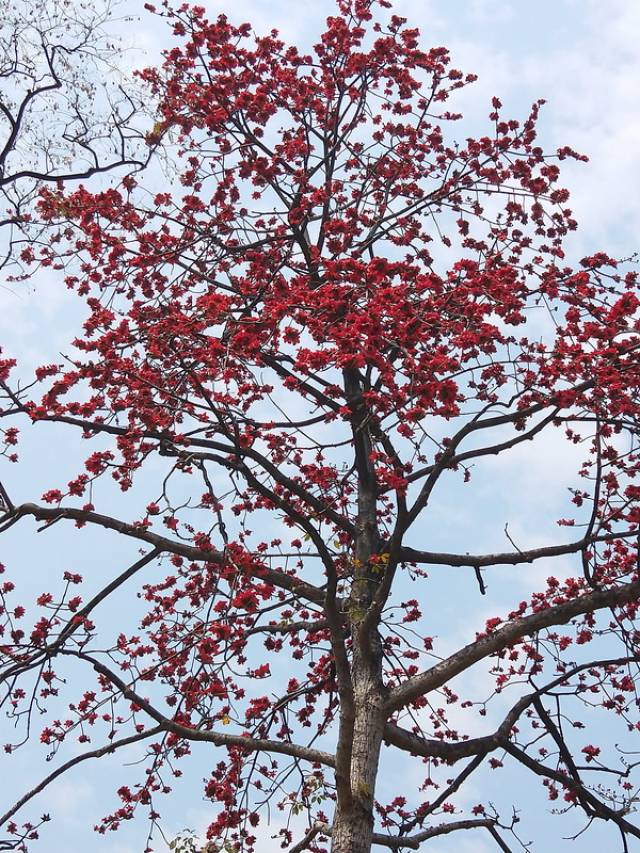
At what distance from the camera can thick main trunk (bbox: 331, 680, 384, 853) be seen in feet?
24.6

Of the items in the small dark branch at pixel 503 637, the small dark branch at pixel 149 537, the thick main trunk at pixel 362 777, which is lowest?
the thick main trunk at pixel 362 777

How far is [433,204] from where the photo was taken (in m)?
10.7

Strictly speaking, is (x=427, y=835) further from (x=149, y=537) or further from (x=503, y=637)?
(x=149, y=537)

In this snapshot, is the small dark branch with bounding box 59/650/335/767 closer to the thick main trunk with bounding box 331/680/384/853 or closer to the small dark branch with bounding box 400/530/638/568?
the thick main trunk with bounding box 331/680/384/853

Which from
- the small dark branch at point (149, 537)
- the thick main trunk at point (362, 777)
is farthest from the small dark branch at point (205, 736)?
the small dark branch at point (149, 537)

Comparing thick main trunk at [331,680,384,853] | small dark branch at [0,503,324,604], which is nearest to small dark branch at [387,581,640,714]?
thick main trunk at [331,680,384,853]

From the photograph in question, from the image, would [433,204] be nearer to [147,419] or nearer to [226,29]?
[226,29]

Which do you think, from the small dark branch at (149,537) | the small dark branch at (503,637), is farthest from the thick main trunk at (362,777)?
the small dark branch at (149,537)

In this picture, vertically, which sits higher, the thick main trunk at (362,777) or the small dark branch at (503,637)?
the small dark branch at (503,637)

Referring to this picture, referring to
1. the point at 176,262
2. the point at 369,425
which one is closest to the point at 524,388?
the point at 369,425

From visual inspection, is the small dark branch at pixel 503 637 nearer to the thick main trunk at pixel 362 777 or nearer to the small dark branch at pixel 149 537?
the thick main trunk at pixel 362 777

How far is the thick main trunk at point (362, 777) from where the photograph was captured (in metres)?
7.51

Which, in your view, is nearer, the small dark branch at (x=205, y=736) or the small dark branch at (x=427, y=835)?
the small dark branch at (x=205, y=736)

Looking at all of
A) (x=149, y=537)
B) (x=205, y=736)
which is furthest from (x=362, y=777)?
(x=149, y=537)
